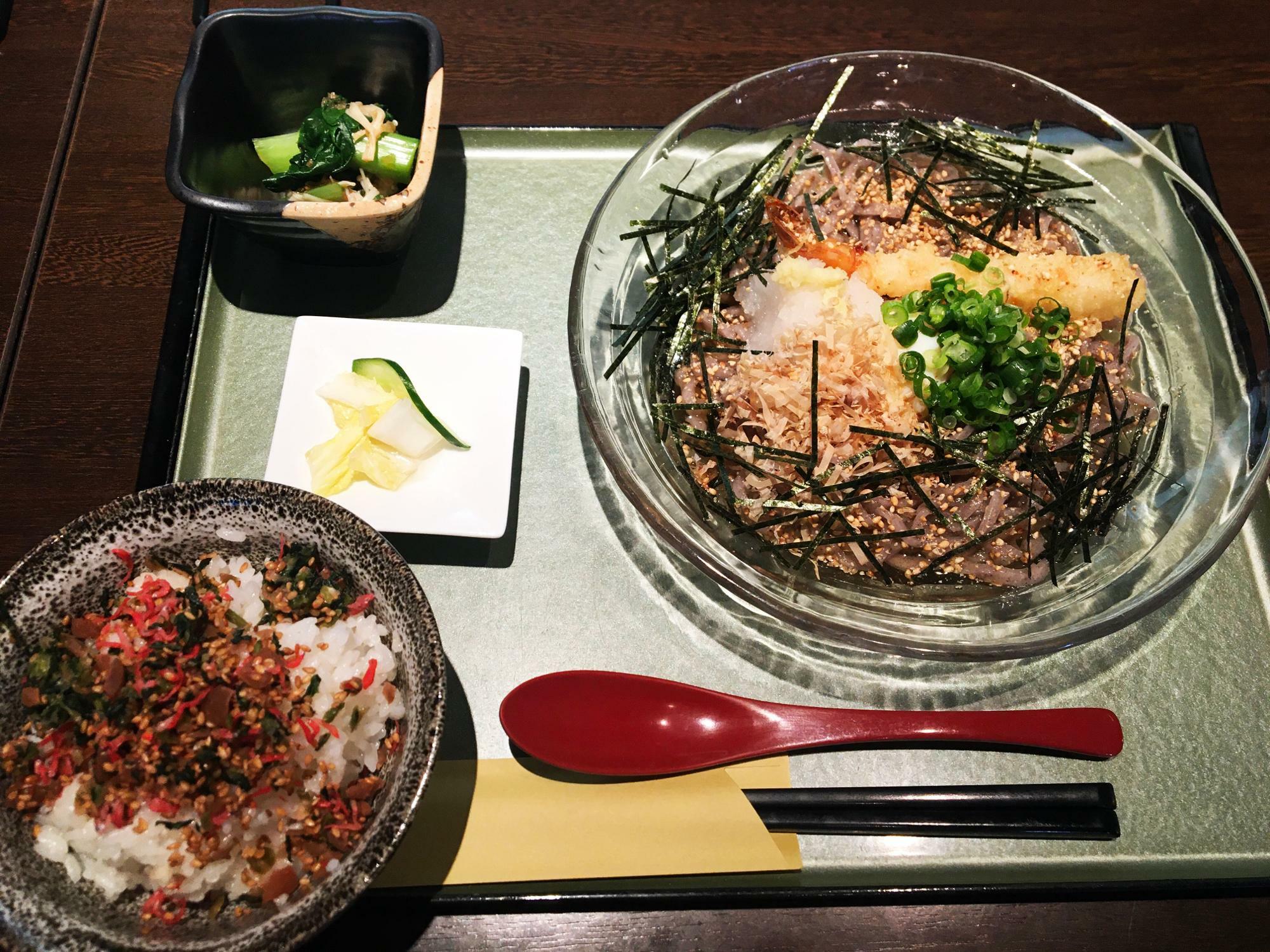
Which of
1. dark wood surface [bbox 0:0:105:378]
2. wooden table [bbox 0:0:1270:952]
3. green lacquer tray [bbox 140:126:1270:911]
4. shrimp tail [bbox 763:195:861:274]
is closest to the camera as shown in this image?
green lacquer tray [bbox 140:126:1270:911]

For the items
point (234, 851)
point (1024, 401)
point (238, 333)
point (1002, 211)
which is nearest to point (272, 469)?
point (238, 333)

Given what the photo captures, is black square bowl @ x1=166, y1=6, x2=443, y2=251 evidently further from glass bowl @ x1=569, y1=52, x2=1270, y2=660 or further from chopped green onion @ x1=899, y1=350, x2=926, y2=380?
chopped green onion @ x1=899, y1=350, x2=926, y2=380

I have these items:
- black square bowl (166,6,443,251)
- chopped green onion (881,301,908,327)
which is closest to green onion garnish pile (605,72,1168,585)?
chopped green onion (881,301,908,327)

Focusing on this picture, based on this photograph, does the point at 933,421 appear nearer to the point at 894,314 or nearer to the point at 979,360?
the point at 979,360

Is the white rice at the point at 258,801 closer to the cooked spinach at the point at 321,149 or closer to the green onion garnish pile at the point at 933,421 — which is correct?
the green onion garnish pile at the point at 933,421

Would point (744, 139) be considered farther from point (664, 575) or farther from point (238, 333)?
point (238, 333)

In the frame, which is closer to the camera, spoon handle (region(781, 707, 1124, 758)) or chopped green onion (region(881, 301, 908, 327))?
spoon handle (region(781, 707, 1124, 758))
